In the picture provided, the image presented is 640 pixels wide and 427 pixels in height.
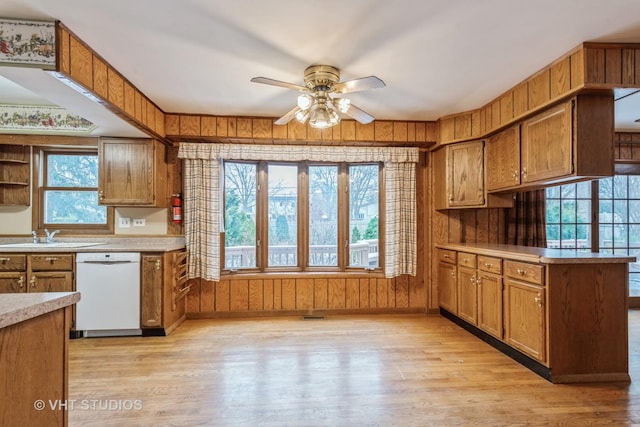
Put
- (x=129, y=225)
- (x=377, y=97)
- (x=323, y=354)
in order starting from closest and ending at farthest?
(x=323, y=354), (x=377, y=97), (x=129, y=225)

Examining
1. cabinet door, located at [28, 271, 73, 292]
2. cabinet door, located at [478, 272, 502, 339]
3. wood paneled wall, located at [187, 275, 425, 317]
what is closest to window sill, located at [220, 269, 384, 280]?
wood paneled wall, located at [187, 275, 425, 317]

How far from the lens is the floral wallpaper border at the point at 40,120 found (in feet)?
10.8

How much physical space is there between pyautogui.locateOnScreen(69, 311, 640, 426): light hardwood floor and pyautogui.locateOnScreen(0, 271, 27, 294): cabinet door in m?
0.75

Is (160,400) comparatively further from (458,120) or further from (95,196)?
(458,120)

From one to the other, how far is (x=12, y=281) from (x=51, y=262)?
39 centimetres

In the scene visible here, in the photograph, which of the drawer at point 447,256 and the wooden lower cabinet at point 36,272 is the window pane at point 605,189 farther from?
the wooden lower cabinet at point 36,272

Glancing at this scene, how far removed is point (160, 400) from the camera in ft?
6.60

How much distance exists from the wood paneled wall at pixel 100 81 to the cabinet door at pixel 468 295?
3564mm

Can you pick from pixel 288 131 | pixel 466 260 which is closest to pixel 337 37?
pixel 288 131

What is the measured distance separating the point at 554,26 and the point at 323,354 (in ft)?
9.39

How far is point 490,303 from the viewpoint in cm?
287

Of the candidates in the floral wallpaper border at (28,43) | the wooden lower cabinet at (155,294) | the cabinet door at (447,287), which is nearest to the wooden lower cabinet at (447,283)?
the cabinet door at (447,287)

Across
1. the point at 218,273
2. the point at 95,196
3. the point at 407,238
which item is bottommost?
the point at 218,273

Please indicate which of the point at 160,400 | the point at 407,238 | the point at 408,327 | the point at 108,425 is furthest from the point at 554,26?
the point at 108,425
